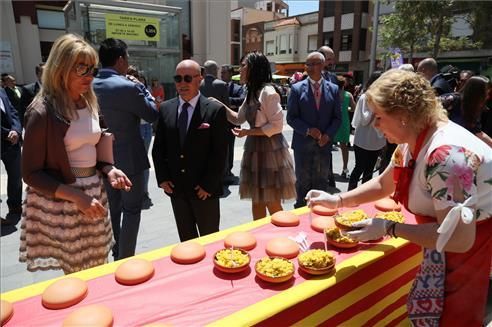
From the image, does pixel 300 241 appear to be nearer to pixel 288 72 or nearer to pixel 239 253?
pixel 239 253

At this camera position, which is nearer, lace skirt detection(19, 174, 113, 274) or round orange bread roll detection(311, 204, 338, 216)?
lace skirt detection(19, 174, 113, 274)

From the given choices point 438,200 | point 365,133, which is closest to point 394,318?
point 438,200

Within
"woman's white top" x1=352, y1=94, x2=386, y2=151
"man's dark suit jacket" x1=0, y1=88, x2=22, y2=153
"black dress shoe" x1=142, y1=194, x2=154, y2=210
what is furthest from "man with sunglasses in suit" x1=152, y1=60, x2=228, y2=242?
"woman's white top" x1=352, y1=94, x2=386, y2=151

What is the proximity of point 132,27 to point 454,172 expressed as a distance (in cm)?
942

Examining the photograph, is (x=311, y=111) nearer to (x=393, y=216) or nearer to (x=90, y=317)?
(x=393, y=216)

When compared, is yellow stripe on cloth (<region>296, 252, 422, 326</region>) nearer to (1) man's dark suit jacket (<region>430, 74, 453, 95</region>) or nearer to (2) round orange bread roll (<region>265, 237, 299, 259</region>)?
(2) round orange bread roll (<region>265, 237, 299, 259</region>)

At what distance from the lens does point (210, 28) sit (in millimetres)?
14391

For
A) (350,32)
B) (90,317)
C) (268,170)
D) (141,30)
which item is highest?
(350,32)

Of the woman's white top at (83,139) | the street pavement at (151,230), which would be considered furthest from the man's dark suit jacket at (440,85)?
the woman's white top at (83,139)

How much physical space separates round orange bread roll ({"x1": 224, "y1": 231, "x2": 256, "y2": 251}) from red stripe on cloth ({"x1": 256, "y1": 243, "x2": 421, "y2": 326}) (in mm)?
424

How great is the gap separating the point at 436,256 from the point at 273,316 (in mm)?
735

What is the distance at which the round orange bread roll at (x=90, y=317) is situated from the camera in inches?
44.1

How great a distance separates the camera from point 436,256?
1.45m

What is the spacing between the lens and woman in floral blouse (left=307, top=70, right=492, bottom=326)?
1277 millimetres
